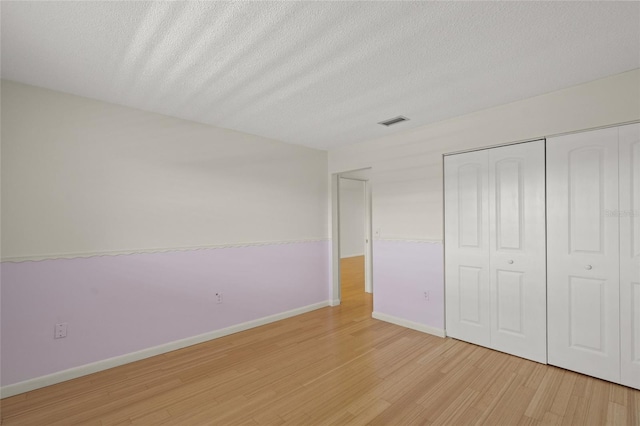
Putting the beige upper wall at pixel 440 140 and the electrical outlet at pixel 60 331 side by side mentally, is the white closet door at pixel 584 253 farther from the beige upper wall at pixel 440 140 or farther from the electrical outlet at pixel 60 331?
the electrical outlet at pixel 60 331

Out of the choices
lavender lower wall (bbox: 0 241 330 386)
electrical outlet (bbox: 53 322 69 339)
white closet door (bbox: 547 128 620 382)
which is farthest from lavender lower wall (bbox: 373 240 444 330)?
electrical outlet (bbox: 53 322 69 339)

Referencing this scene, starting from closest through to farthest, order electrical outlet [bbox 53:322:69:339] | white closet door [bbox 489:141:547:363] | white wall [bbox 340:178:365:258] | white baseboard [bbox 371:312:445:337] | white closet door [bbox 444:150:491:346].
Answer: electrical outlet [bbox 53:322:69:339] < white closet door [bbox 489:141:547:363] < white closet door [bbox 444:150:491:346] < white baseboard [bbox 371:312:445:337] < white wall [bbox 340:178:365:258]

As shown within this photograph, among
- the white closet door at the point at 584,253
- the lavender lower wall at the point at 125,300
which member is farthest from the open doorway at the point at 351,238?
the white closet door at the point at 584,253

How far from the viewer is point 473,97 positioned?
108 inches

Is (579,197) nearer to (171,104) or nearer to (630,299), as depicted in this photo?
(630,299)

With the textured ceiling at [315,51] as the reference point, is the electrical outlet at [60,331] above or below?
below

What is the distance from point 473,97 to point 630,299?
2067mm

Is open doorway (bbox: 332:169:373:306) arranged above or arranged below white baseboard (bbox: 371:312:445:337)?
above

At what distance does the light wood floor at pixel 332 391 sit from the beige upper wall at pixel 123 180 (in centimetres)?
118

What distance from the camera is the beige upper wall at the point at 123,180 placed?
239 centimetres

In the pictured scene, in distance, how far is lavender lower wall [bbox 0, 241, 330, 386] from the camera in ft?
7.75

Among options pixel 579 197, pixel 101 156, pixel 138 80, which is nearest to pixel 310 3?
pixel 138 80

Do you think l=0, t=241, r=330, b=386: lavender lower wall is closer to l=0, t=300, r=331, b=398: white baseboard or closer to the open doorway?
l=0, t=300, r=331, b=398: white baseboard

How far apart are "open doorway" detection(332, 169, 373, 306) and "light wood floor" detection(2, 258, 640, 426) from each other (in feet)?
5.88
